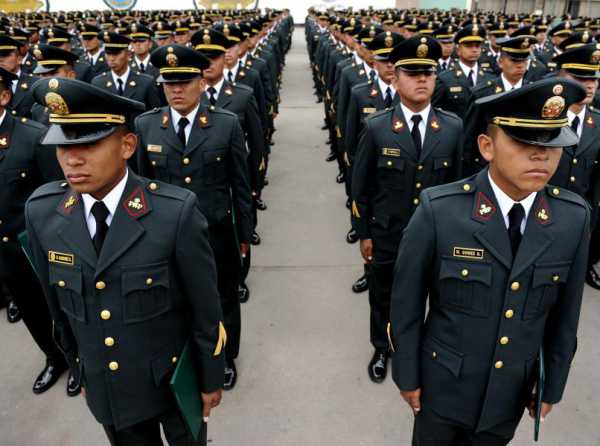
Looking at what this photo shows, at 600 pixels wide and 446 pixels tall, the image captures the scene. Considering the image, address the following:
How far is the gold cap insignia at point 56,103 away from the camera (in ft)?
5.09

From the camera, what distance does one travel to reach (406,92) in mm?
3074

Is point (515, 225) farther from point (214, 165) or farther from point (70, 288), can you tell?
point (214, 165)

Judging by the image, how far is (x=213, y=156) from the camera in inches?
123

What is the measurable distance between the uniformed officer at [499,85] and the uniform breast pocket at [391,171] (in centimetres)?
154

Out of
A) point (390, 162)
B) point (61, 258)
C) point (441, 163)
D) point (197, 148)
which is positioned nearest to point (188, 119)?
point (197, 148)

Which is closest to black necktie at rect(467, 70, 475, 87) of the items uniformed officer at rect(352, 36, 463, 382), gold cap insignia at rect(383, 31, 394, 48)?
gold cap insignia at rect(383, 31, 394, 48)

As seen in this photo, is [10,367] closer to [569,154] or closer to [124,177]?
[124,177]

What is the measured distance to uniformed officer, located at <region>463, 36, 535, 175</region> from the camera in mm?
4289

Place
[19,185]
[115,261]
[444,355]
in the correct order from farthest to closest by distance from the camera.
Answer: [19,185], [444,355], [115,261]

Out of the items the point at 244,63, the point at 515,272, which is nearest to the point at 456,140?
the point at 515,272

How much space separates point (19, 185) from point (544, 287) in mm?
3120

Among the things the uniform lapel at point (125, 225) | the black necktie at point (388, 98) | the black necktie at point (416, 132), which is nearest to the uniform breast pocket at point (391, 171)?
the black necktie at point (416, 132)

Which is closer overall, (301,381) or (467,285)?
(467,285)

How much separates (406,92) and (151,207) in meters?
2.04
